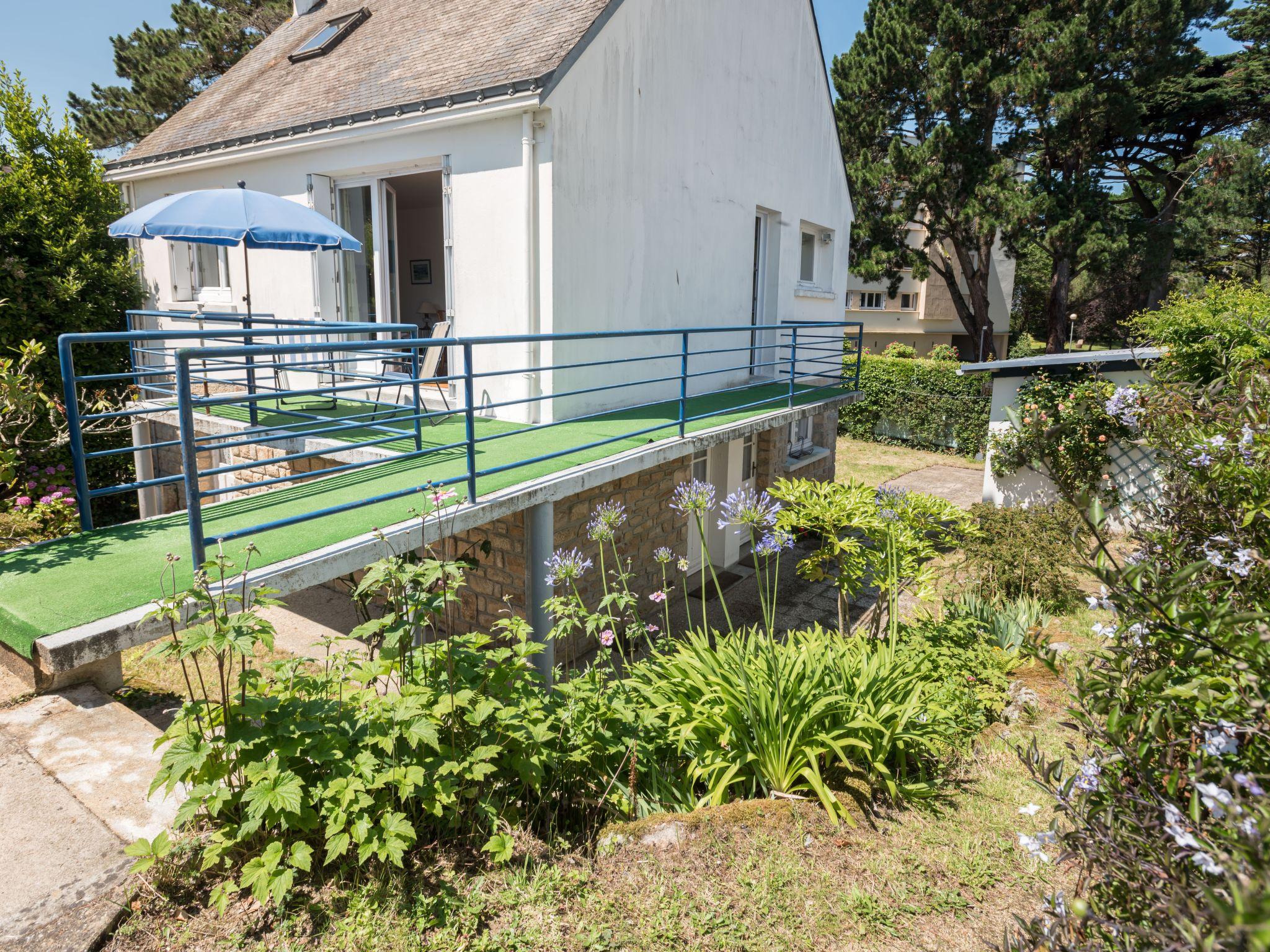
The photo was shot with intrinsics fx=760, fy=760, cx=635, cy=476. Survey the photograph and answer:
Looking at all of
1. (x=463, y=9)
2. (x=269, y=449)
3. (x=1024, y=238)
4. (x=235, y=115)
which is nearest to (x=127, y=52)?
(x=235, y=115)

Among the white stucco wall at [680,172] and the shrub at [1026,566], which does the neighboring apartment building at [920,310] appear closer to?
the white stucco wall at [680,172]

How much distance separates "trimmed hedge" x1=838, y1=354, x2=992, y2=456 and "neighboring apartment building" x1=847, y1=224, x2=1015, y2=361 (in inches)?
414

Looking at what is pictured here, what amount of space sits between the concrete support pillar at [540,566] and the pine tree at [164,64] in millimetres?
23364

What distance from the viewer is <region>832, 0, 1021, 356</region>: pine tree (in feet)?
73.5

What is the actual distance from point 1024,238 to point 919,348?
1350 cm

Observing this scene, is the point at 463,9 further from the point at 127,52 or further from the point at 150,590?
the point at 127,52

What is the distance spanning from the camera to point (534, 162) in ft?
25.3

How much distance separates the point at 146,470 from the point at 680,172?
8.20m

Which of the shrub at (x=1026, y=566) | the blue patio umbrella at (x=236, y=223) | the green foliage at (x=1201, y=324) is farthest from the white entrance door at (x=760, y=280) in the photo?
the blue patio umbrella at (x=236, y=223)

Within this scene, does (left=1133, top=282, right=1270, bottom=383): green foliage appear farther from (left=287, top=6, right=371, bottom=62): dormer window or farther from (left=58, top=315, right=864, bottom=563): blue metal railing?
(left=287, top=6, right=371, bottom=62): dormer window

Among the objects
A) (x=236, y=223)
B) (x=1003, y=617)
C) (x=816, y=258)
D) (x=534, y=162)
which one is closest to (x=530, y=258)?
(x=534, y=162)

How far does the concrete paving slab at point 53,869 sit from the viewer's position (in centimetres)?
271

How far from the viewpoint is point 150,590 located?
4.05 metres

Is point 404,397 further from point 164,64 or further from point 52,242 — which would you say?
point 164,64
